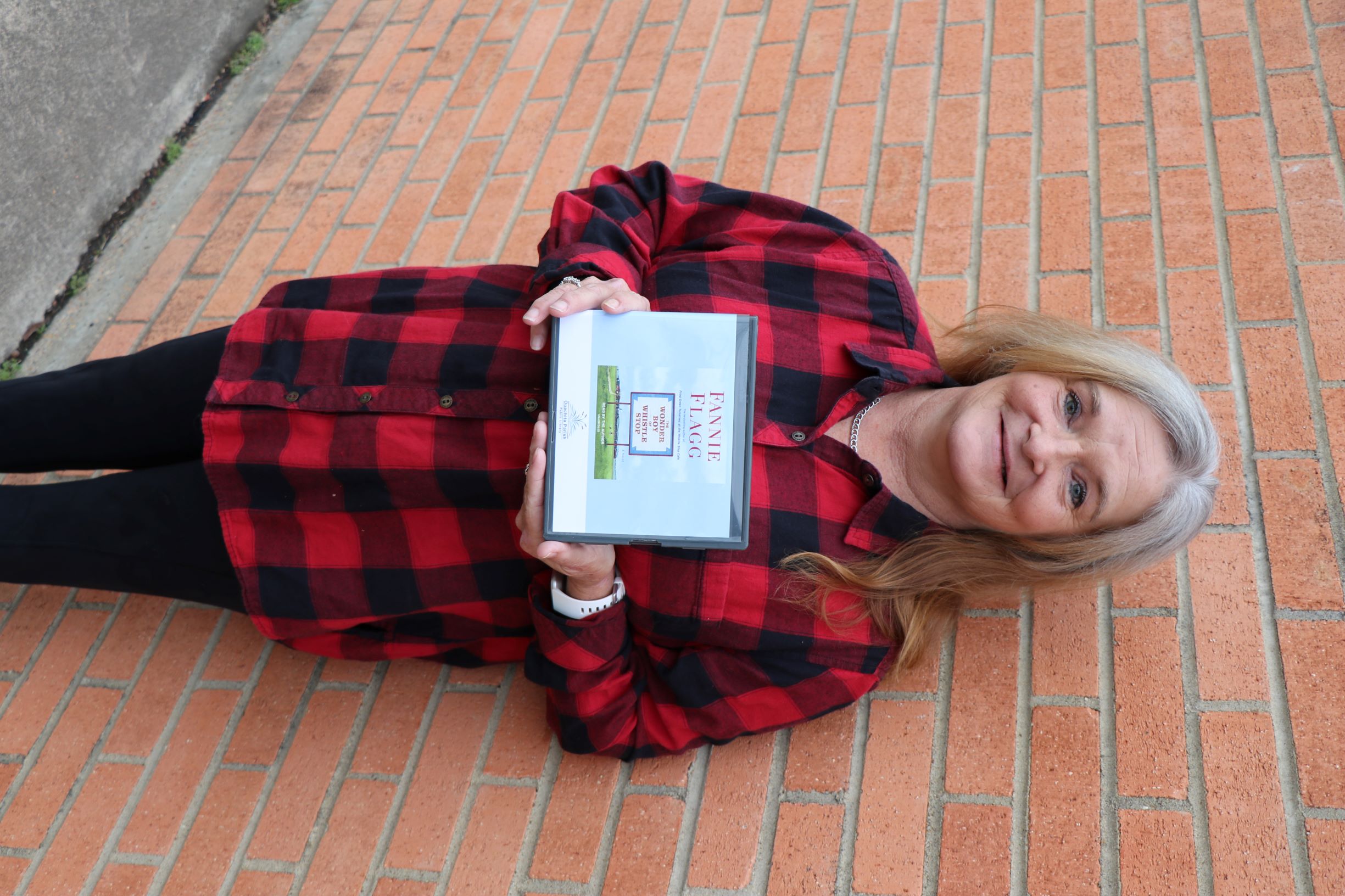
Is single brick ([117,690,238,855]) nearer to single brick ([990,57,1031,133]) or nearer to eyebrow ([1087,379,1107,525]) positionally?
eyebrow ([1087,379,1107,525])

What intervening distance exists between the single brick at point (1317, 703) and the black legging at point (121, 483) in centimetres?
211

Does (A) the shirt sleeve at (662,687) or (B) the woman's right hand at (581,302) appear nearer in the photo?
(B) the woman's right hand at (581,302)

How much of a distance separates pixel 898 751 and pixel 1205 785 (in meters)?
0.54

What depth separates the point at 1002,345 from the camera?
1991 mm

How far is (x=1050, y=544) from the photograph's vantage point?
5.82 ft

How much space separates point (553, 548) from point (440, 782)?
0.72m

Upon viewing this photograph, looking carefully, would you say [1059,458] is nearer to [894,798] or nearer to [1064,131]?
[894,798]

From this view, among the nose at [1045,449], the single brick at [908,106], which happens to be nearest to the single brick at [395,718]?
the nose at [1045,449]

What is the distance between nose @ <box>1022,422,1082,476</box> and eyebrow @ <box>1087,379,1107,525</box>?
0.07 meters

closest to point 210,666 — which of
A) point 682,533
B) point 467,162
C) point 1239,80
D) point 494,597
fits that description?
point 494,597

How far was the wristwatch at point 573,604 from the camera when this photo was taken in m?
1.72

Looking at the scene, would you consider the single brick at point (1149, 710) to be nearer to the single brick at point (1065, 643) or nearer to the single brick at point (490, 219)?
the single brick at point (1065, 643)

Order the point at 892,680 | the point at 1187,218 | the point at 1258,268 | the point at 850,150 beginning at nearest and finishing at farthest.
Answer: the point at 892,680 → the point at 1258,268 → the point at 1187,218 → the point at 850,150

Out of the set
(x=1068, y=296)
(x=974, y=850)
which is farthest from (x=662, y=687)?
(x=1068, y=296)
